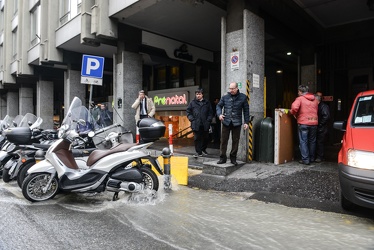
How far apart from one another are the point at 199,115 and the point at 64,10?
38.0 ft

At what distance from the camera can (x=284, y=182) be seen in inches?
235

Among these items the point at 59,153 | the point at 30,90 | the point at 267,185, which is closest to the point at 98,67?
the point at 59,153

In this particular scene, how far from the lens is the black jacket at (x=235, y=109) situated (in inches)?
269

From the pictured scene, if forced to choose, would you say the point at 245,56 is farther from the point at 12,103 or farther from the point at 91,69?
the point at 12,103

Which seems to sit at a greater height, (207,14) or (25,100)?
(207,14)

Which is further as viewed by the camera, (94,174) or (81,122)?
(81,122)

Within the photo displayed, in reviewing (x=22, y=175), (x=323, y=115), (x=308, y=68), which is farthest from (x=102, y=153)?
(x=308, y=68)

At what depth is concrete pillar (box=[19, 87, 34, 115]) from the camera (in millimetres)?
23656

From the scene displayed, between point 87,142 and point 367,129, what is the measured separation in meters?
5.01

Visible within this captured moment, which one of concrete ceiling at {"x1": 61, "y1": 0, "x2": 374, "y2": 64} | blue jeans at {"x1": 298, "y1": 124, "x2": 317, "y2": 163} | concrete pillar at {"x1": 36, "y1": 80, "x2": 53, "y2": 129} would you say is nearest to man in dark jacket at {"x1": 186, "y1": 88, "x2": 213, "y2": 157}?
blue jeans at {"x1": 298, "y1": 124, "x2": 317, "y2": 163}

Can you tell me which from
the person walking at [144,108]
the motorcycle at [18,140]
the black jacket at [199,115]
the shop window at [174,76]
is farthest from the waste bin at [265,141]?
the shop window at [174,76]

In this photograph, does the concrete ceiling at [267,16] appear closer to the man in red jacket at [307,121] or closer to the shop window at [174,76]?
the man in red jacket at [307,121]

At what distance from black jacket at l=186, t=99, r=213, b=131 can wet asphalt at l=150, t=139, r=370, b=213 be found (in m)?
1.21

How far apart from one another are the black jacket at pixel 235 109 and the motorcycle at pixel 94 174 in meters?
2.26
